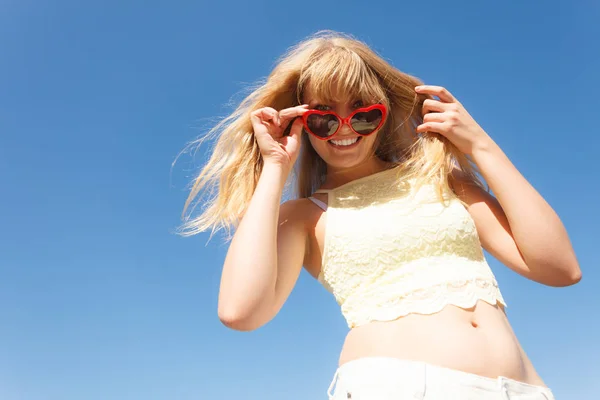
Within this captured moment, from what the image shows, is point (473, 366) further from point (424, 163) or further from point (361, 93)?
point (361, 93)

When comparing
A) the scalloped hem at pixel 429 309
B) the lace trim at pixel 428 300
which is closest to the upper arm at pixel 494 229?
the lace trim at pixel 428 300

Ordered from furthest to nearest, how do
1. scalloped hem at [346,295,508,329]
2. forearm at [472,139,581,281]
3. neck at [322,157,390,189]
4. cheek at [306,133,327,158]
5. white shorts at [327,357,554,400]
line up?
neck at [322,157,390,189], cheek at [306,133,327,158], forearm at [472,139,581,281], scalloped hem at [346,295,508,329], white shorts at [327,357,554,400]

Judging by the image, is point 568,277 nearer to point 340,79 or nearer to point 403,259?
point 403,259

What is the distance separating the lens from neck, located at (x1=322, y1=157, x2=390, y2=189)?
13.3ft

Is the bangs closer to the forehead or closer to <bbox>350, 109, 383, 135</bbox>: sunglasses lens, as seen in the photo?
the forehead

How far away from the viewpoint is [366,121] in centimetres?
A: 374

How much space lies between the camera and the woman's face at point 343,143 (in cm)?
381

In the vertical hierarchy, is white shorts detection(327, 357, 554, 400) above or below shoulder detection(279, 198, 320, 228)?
below

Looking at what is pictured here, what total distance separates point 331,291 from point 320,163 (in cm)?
128

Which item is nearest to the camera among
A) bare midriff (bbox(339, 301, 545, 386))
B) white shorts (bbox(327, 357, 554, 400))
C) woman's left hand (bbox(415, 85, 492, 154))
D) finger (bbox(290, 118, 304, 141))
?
white shorts (bbox(327, 357, 554, 400))

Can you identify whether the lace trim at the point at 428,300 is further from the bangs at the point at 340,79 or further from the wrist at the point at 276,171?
the bangs at the point at 340,79

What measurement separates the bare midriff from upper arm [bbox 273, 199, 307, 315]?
0.56 meters

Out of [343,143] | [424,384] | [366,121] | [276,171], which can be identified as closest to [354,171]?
[343,143]

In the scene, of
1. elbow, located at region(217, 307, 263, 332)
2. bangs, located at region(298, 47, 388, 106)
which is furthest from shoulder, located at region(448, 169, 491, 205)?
elbow, located at region(217, 307, 263, 332)
